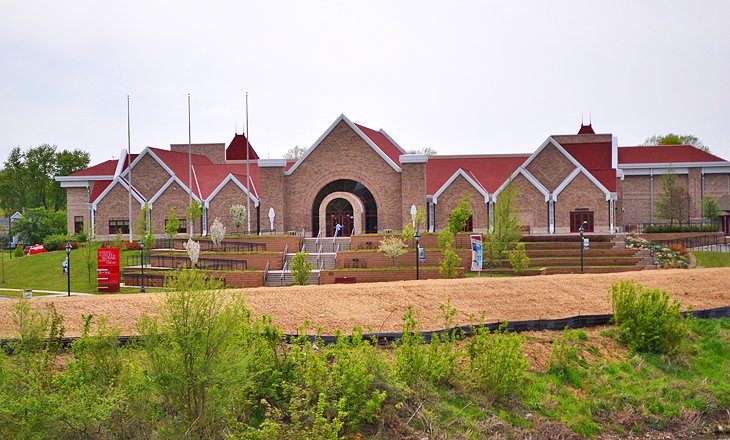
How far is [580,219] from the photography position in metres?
55.3

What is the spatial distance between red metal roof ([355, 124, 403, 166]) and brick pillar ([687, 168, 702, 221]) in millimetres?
26576

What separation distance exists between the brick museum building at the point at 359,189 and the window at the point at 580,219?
0.07 meters

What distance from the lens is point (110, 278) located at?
36.9m

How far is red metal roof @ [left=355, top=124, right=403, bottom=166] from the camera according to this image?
56969 millimetres

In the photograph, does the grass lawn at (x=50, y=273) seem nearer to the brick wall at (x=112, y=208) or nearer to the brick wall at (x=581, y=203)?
the brick wall at (x=112, y=208)

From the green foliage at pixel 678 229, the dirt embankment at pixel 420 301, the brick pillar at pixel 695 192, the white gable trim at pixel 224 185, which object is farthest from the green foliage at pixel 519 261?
the brick pillar at pixel 695 192

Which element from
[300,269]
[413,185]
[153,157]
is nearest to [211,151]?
[153,157]

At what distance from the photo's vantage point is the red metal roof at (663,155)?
69.5 m

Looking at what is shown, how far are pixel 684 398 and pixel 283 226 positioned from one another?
38.9 m

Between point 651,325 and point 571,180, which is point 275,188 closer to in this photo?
point 571,180

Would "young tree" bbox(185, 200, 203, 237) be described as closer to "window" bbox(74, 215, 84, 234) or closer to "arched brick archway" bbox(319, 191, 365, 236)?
"arched brick archway" bbox(319, 191, 365, 236)

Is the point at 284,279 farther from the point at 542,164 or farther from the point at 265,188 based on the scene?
the point at 542,164

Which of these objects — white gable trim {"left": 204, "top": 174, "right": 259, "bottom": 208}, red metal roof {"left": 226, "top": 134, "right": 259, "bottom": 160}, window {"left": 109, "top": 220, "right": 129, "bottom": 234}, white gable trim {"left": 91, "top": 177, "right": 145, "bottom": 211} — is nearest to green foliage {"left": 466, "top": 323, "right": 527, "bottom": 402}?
white gable trim {"left": 204, "top": 174, "right": 259, "bottom": 208}

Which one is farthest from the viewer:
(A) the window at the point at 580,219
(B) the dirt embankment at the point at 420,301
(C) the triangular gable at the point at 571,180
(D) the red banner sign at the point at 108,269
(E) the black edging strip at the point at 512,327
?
(A) the window at the point at 580,219
